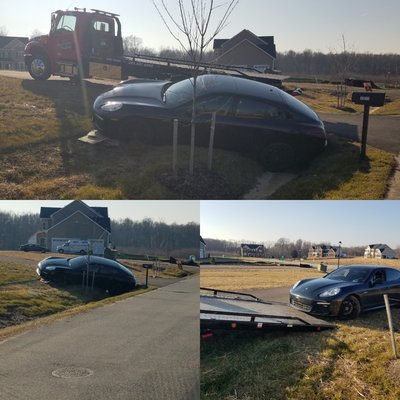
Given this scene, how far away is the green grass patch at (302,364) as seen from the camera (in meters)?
3.47

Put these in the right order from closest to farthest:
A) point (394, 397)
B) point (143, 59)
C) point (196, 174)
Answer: point (394, 397) < point (196, 174) < point (143, 59)

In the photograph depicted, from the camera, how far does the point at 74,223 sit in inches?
153

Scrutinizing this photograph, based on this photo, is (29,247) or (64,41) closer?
(29,247)

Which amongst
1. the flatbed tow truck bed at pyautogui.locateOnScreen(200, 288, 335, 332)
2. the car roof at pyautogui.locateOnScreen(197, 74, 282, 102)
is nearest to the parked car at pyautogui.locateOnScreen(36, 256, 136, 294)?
the flatbed tow truck bed at pyautogui.locateOnScreen(200, 288, 335, 332)

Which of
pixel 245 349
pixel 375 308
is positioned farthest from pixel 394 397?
pixel 245 349

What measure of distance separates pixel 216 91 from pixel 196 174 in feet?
4.32

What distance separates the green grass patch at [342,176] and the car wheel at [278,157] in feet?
0.70

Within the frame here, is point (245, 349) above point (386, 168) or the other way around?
the other way around

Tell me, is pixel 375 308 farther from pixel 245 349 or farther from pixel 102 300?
pixel 102 300

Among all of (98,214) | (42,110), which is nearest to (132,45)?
(42,110)

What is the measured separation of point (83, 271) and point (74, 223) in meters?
0.50

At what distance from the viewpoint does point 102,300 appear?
4.36 m

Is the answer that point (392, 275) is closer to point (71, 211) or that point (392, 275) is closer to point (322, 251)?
point (322, 251)

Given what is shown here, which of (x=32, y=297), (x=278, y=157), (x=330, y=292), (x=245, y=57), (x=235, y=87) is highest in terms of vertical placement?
(x=245, y=57)
